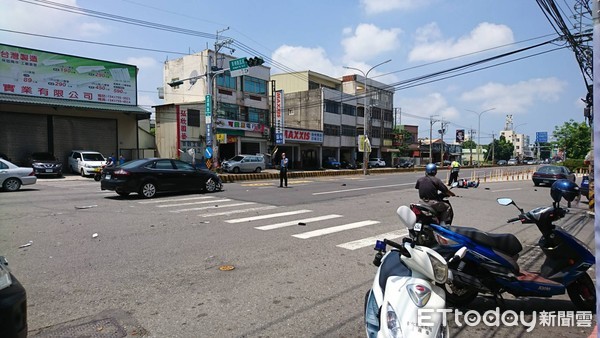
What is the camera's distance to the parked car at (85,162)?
25672mm

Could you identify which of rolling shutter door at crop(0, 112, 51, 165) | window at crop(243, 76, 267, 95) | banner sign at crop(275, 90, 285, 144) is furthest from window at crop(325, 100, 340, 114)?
rolling shutter door at crop(0, 112, 51, 165)

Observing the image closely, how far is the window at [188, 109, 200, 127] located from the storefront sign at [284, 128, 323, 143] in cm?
1134

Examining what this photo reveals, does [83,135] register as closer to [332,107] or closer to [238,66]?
[238,66]

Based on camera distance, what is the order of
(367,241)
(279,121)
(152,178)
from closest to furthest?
1. (367,241)
2. (152,178)
3. (279,121)

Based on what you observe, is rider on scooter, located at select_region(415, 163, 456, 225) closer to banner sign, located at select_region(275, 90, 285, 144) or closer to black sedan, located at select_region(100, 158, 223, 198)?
black sedan, located at select_region(100, 158, 223, 198)

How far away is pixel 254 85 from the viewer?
41938mm

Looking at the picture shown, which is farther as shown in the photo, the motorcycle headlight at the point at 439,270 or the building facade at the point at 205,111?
the building facade at the point at 205,111

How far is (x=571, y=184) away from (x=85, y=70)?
105 feet

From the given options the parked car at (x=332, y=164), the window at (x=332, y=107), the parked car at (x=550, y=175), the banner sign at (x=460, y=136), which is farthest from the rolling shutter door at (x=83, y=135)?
the banner sign at (x=460, y=136)

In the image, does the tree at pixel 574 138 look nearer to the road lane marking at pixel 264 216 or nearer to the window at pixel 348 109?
the window at pixel 348 109

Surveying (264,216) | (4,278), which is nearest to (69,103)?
(264,216)

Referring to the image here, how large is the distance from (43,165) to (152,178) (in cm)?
1476

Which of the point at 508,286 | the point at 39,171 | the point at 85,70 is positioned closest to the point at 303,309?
the point at 508,286

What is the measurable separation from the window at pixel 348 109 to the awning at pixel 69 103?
30.7 meters
